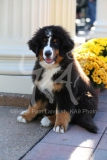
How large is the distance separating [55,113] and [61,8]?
2.10m

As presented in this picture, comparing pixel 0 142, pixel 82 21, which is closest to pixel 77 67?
pixel 0 142

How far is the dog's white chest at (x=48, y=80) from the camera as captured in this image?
485 cm

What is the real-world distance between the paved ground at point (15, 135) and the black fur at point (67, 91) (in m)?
0.37

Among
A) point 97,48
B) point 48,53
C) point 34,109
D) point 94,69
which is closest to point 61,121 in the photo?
point 34,109

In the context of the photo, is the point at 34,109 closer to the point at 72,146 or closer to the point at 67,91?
the point at 67,91

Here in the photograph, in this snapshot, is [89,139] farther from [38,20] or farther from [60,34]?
[38,20]

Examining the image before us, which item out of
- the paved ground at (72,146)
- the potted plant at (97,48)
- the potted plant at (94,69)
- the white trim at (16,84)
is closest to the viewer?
the paved ground at (72,146)

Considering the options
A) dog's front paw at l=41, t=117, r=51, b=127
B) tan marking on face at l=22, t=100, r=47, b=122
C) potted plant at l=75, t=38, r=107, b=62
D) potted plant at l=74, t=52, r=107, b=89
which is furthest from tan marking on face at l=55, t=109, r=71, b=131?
potted plant at l=75, t=38, r=107, b=62

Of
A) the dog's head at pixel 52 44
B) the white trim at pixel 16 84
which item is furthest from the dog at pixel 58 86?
the white trim at pixel 16 84

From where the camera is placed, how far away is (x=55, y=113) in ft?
16.8

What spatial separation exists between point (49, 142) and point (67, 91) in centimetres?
68

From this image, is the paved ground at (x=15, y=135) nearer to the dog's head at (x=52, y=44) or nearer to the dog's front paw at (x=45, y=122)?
the dog's front paw at (x=45, y=122)

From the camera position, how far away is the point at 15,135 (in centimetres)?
460

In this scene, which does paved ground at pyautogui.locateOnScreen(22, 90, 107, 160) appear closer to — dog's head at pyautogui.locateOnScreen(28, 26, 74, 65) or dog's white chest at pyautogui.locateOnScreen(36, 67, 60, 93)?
dog's white chest at pyautogui.locateOnScreen(36, 67, 60, 93)
